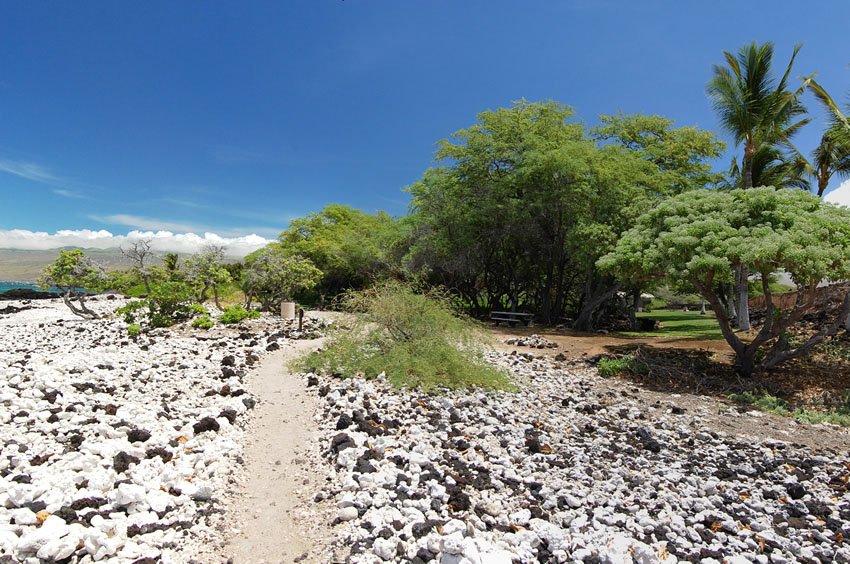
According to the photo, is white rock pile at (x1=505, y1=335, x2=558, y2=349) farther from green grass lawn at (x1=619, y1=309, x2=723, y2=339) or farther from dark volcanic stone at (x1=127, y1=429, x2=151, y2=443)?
dark volcanic stone at (x1=127, y1=429, x2=151, y2=443)

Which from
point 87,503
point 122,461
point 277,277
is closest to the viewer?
point 87,503

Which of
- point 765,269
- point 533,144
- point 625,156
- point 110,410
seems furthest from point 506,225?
A: point 110,410

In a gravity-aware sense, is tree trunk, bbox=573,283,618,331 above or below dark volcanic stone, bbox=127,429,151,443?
above

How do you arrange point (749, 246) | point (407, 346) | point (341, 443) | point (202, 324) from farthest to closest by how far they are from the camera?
point (202, 324)
point (407, 346)
point (749, 246)
point (341, 443)

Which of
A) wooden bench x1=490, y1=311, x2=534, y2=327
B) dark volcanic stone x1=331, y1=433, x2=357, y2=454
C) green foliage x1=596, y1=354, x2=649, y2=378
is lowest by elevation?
dark volcanic stone x1=331, y1=433, x2=357, y2=454

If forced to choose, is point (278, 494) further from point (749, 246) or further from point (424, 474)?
point (749, 246)

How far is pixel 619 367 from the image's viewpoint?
10344mm

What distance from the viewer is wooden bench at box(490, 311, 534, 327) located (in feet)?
68.7

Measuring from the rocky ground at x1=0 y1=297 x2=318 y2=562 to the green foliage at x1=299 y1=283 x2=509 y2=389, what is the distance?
6.66 ft

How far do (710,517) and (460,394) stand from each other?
13.2 ft

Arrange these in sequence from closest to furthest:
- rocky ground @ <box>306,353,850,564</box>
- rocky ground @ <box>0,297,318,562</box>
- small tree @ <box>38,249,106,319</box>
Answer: rocky ground @ <box>0,297,318,562</box>, rocky ground @ <box>306,353,850,564</box>, small tree @ <box>38,249,106,319</box>

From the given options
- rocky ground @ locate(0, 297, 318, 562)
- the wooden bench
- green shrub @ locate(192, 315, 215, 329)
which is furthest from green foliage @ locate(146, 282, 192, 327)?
the wooden bench

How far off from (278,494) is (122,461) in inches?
58.5

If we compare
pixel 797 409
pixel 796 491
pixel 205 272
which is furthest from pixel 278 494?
pixel 205 272
